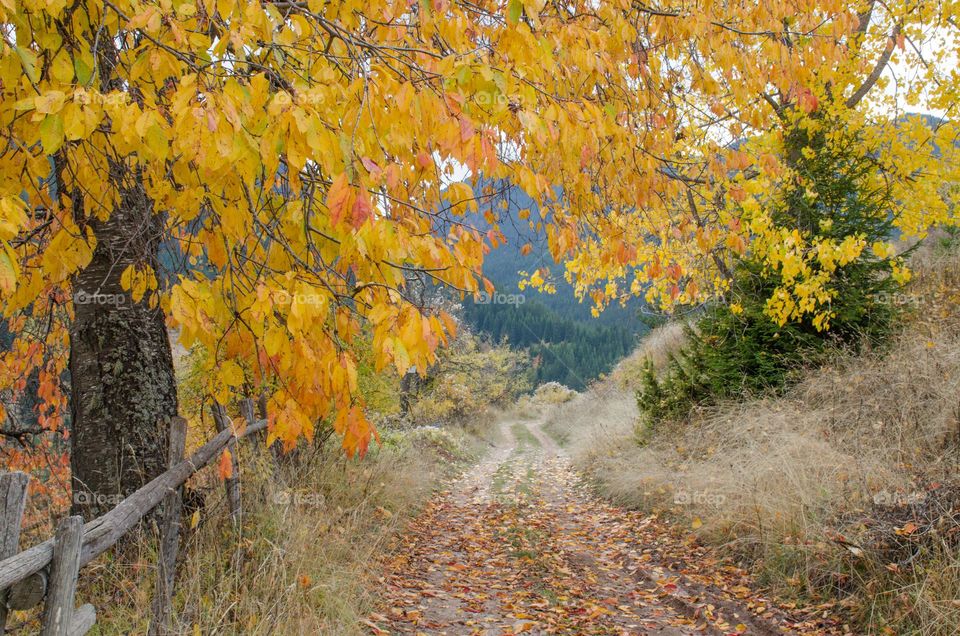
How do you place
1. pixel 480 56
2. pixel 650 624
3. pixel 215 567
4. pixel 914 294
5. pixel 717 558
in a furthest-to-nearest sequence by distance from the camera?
pixel 914 294 → pixel 717 558 → pixel 650 624 → pixel 215 567 → pixel 480 56

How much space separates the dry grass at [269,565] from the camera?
3.38m

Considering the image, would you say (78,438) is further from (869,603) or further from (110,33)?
(869,603)

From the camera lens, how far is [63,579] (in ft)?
7.57

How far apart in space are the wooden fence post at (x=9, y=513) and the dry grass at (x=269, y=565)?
1.13 m

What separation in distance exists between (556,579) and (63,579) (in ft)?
14.0

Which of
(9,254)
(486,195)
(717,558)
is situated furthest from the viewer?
(717,558)

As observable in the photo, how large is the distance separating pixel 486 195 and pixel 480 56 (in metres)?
2.44

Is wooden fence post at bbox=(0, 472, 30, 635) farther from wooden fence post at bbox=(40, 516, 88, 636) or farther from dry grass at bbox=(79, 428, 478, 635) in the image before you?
dry grass at bbox=(79, 428, 478, 635)

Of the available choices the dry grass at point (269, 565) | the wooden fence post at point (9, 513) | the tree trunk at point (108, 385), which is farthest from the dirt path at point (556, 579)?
the wooden fence post at point (9, 513)

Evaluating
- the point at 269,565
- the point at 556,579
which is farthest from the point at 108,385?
the point at 556,579

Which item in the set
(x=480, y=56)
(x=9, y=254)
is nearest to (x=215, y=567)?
(x=9, y=254)

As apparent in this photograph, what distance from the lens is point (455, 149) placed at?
7.41 feet

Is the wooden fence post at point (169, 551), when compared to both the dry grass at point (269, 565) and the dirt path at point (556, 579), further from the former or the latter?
the dirt path at point (556, 579)

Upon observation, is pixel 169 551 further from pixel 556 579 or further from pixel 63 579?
pixel 556 579
